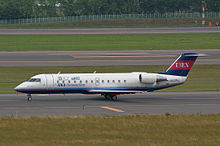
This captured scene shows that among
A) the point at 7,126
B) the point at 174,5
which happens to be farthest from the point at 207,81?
the point at 174,5

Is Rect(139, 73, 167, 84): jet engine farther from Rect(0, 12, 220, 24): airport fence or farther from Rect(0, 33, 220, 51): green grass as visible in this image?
Rect(0, 12, 220, 24): airport fence

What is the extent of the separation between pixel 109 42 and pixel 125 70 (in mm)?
36101

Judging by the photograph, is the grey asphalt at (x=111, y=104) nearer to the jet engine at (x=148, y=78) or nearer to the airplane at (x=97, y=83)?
the airplane at (x=97, y=83)

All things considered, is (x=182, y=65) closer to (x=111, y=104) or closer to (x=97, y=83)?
(x=97, y=83)

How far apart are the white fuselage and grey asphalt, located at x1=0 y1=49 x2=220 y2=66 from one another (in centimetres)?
2677

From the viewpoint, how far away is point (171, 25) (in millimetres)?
152125

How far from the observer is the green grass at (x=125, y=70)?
56094 mm

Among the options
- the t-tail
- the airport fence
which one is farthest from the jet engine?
the airport fence

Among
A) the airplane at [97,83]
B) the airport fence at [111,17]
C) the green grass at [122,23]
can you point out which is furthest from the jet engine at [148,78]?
the airport fence at [111,17]

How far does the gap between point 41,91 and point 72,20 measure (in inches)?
4729

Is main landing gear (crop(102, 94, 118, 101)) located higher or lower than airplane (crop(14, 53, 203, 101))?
lower

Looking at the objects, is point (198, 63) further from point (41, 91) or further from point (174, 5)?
point (174, 5)

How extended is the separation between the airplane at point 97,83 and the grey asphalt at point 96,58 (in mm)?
26718

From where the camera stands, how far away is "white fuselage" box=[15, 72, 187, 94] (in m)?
46.0
